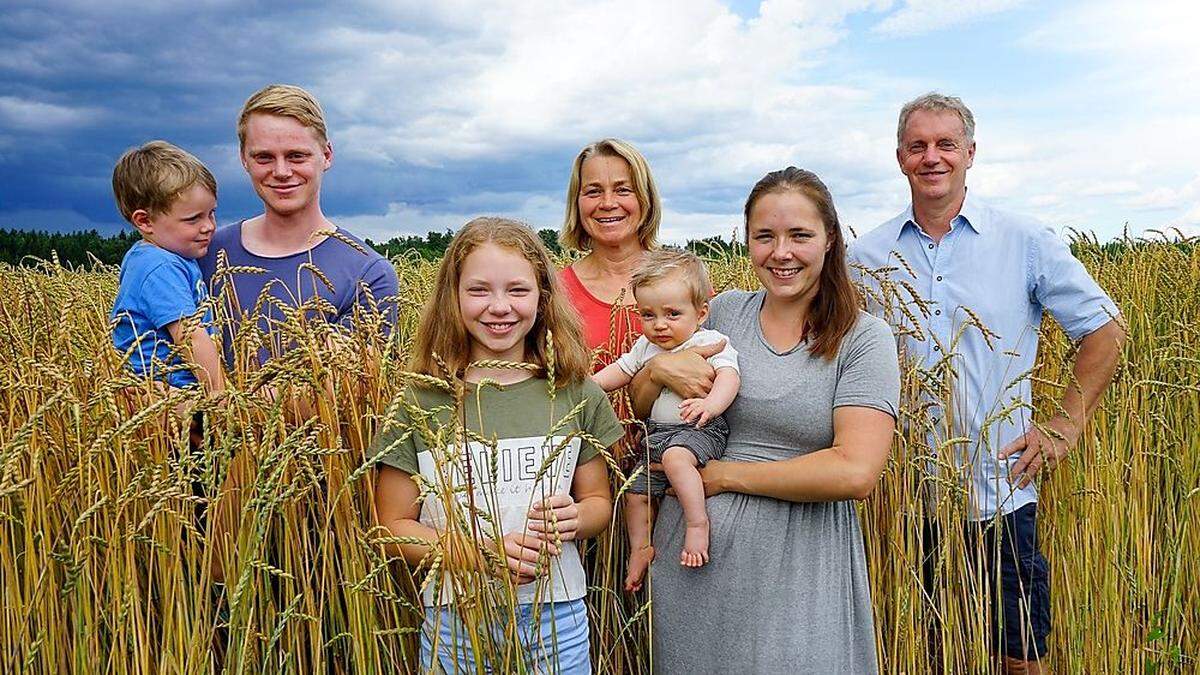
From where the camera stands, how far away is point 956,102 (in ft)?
9.65

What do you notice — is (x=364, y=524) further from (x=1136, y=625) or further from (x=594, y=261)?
(x=1136, y=625)

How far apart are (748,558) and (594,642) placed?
0.61 m

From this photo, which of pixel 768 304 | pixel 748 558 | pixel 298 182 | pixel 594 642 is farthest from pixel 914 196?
pixel 298 182

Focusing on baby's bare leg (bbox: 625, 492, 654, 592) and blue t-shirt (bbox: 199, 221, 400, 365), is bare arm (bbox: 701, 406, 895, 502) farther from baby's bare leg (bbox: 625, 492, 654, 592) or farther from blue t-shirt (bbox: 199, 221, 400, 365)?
blue t-shirt (bbox: 199, 221, 400, 365)

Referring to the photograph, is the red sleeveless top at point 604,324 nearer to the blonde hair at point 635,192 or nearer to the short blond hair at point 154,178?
the blonde hair at point 635,192

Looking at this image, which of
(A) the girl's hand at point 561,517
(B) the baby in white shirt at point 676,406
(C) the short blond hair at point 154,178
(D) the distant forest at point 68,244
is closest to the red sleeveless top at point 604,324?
(B) the baby in white shirt at point 676,406

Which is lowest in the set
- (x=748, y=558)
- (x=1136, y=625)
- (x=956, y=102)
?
(x=1136, y=625)

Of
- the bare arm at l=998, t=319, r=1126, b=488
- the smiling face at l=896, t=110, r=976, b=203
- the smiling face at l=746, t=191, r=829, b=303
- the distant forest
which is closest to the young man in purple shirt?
the smiling face at l=746, t=191, r=829, b=303

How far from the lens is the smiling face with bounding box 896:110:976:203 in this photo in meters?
2.85

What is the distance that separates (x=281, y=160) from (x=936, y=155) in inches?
75.5

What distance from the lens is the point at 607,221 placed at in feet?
10.1

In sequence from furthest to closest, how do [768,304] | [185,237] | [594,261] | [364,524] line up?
[594,261] < [185,237] < [768,304] < [364,524]

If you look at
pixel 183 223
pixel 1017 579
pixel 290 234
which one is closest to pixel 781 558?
pixel 1017 579

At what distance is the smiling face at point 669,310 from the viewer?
2.34 m
